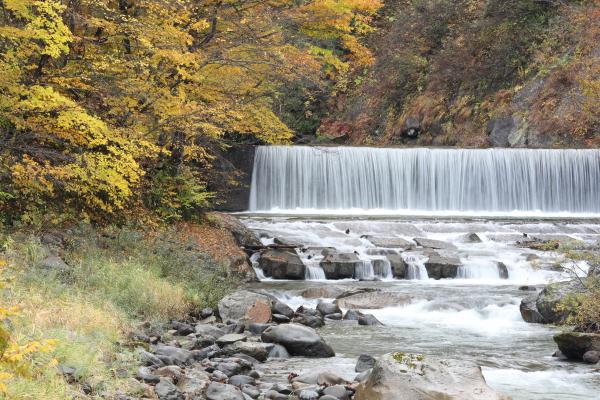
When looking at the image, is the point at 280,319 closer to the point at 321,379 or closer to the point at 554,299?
the point at 321,379

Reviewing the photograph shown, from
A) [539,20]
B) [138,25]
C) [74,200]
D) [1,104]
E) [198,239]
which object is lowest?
[198,239]

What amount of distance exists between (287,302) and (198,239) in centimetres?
313

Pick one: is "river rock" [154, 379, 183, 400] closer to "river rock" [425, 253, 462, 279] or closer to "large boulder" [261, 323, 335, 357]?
"large boulder" [261, 323, 335, 357]

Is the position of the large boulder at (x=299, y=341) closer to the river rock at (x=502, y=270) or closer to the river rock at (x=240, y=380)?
the river rock at (x=240, y=380)

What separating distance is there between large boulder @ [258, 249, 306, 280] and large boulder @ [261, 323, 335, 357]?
5.98m

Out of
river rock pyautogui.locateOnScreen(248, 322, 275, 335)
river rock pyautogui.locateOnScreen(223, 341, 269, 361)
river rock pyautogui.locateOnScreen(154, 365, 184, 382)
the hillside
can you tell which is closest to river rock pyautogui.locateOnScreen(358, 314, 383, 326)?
river rock pyautogui.locateOnScreen(248, 322, 275, 335)

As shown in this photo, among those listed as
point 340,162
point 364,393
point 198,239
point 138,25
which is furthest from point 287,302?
point 340,162

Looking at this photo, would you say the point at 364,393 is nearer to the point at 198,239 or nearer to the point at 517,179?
the point at 198,239

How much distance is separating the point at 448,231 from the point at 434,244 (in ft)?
6.02

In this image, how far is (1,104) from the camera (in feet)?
36.8

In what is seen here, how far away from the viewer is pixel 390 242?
1767 cm

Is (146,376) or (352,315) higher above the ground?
(146,376)

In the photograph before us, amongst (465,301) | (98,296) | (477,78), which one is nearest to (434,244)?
(465,301)

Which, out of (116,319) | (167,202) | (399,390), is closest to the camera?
(399,390)
